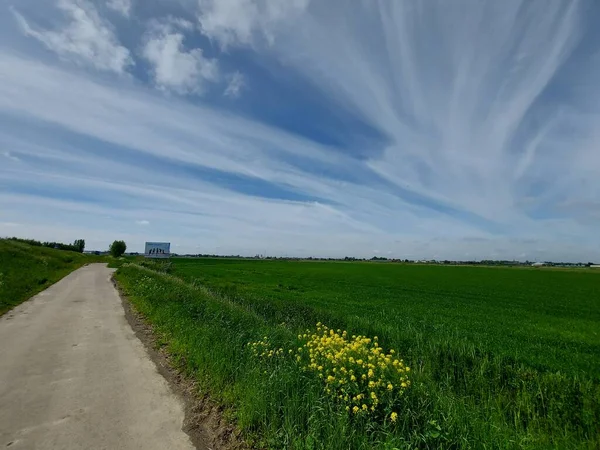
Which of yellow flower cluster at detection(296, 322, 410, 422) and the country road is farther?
yellow flower cluster at detection(296, 322, 410, 422)

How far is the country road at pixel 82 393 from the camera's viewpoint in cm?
454

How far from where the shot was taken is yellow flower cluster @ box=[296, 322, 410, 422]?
189 inches

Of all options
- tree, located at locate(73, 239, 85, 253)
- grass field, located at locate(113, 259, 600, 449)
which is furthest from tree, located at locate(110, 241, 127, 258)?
grass field, located at locate(113, 259, 600, 449)

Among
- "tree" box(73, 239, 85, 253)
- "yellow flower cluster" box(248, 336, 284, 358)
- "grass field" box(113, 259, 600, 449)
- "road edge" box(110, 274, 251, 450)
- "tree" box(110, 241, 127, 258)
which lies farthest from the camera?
"tree" box(73, 239, 85, 253)

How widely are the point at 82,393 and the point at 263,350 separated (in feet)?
10.8

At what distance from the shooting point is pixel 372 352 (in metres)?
5.85

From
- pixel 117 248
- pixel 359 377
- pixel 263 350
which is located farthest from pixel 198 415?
pixel 117 248

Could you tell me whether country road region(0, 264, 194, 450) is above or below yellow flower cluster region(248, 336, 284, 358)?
below

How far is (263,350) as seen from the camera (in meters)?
7.28

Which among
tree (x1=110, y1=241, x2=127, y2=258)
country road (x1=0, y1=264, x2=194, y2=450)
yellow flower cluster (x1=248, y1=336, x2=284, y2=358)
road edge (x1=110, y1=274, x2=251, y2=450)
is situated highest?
tree (x1=110, y1=241, x2=127, y2=258)

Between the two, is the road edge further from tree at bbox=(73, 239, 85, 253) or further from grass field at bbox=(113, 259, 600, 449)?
tree at bbox=(73, 239, 85, 253)

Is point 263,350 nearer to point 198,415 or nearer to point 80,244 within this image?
point 198,415

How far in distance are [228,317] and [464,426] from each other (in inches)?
314

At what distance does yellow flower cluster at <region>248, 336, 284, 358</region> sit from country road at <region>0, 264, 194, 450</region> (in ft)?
5.60
